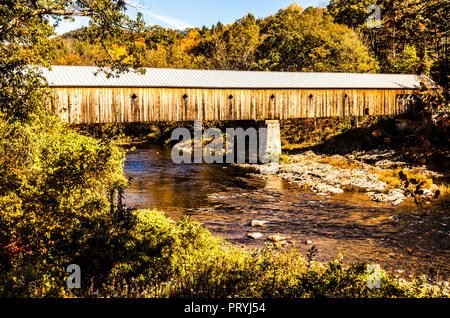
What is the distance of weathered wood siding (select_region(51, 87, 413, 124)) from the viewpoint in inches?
668

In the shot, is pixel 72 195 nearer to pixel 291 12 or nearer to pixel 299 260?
pixel 299 260

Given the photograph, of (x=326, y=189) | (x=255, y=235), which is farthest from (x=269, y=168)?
(x=255, y=235)

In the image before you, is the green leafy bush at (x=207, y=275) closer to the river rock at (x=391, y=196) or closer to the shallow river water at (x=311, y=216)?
the shallow river water at (x=311, y=216)

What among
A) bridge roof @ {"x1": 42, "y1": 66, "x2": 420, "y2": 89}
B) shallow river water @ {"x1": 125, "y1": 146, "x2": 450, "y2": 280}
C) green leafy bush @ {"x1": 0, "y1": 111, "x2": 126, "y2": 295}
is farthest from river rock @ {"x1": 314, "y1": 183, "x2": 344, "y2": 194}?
green leafy bush @ {"x1": 0, "y1": 111, "x2": 126, "y2": 295}

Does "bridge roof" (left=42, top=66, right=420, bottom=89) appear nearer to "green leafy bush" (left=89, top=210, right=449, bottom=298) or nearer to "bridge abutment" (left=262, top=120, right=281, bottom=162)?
"bridge abutment" (left=262, top=120, right=281, bottom=162)

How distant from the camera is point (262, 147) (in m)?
25.6

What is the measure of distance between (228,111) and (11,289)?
54.2 feet

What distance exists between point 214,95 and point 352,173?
8.95 metres

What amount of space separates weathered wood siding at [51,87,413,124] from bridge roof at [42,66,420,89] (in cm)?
31

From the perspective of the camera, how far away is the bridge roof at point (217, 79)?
17.0 metres

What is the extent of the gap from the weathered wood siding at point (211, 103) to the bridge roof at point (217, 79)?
305mm

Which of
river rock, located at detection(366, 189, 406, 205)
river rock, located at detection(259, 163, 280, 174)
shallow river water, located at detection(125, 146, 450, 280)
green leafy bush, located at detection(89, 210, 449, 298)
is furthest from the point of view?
river rock, located at detection(259, 163, 280, 174)

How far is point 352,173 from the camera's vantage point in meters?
18.4

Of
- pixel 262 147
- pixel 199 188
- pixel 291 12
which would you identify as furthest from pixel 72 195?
pixel 291 12
